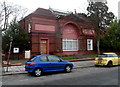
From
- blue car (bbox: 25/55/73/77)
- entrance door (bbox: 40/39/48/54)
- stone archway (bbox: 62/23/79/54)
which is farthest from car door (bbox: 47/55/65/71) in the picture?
stone archway (bbox: 62/23/79/54)

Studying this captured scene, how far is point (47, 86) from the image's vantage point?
7.07 m

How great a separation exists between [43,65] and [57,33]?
13414mm

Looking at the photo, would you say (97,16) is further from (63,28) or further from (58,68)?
(58,68)

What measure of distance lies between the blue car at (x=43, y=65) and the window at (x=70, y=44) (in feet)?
42.7

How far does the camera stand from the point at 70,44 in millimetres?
25250

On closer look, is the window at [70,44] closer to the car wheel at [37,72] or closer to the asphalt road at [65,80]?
the car wheel at [37,72]

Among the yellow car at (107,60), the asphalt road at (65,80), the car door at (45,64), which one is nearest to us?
the asphalt road at (65,80)

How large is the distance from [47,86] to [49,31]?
15.8m

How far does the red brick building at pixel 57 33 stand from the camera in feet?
69.6

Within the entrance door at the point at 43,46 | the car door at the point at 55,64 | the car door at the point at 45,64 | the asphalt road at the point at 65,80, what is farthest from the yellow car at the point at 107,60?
the entrance door at the point at 43,46

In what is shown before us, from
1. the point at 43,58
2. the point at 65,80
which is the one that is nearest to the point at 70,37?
the point at 43,58

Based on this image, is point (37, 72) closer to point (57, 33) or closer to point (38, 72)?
point (38, 72)

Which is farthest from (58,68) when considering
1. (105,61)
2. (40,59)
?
(105,61)

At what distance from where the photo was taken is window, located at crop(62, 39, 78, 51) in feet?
80.0
